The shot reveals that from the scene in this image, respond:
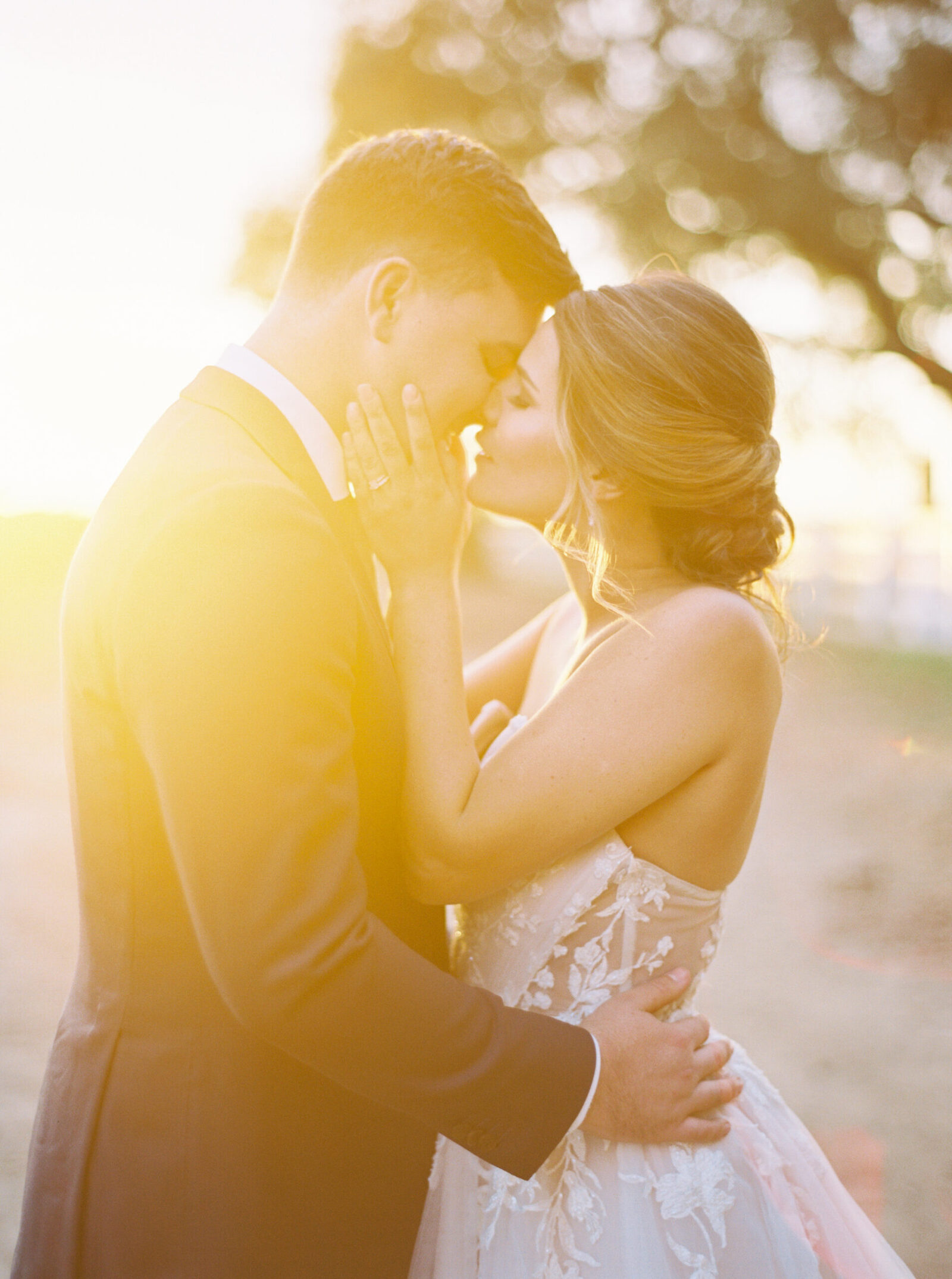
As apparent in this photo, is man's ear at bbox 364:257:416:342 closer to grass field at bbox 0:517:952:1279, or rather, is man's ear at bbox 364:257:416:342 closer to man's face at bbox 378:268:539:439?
man's face at bbox 378:268:539:439

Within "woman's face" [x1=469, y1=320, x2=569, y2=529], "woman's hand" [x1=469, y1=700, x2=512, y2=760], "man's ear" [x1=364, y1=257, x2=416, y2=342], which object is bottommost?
"woman's hand" [x1=469, y1=700, x2=512, y2=760]

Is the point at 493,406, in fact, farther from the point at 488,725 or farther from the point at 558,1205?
the point at 558,1205

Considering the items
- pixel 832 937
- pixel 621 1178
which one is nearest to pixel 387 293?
pixel 621 1178

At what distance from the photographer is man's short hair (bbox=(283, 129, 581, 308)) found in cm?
208

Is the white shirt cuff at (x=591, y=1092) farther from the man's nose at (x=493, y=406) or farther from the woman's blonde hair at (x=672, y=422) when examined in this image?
the man's nose at (x=493, y=406)

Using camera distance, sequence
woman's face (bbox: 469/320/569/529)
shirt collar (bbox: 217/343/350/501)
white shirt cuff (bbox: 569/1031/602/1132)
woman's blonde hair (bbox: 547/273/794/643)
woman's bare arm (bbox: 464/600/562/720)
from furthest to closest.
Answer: woman's bare arm (bbox: 464/600/562/720)
woman's face (bbox: 469/320/569/529)
woman's blonde hair (bbox: 547/273/794/643)
shirt collar (bbox: 217/343/350/501)
white shirt cuff (bbox: 569/1031/602/1132)

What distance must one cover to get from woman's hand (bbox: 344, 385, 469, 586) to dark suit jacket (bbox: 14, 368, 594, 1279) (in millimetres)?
136

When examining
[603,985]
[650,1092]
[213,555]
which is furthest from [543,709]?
[213,555]

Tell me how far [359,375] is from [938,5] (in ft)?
33.6

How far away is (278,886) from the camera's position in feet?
4.54

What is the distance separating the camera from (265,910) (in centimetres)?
139

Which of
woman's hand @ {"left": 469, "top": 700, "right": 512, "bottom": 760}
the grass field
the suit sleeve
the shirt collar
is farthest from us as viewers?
the grass field

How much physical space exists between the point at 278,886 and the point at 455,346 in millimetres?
1226

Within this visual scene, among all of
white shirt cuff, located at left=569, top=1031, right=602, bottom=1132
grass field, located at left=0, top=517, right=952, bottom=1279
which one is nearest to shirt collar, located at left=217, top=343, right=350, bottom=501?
white shirt cuff, located at left=569, top=1031, right=602, bottom=1132
